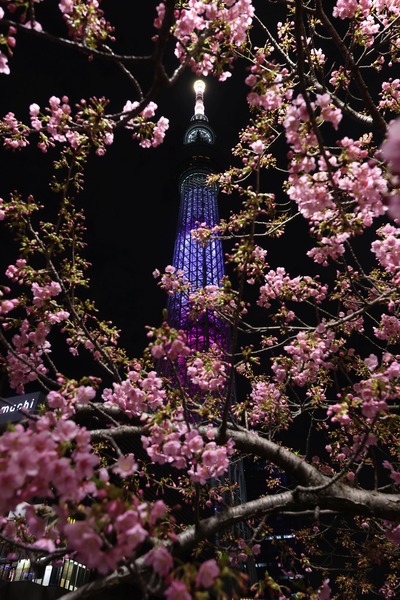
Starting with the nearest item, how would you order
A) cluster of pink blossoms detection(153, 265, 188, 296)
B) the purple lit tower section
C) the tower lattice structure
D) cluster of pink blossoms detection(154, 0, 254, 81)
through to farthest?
cluster of pink blossoms detection(154, 0, 254, 81) → cluster of pink blossoms detection(153, 265, 188, 296) → the tower lattice structure → the purple lit tower section

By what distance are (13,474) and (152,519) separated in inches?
33.2

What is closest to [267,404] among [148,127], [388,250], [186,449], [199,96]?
[186,449]

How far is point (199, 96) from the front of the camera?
65.4m

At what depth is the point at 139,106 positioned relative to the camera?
2996 millimetres

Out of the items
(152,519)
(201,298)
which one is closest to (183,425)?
(152,519)

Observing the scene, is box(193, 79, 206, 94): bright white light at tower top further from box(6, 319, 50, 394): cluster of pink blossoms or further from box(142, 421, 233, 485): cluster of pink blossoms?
box(142, 421, 233, 485): cluster of pink blossoms

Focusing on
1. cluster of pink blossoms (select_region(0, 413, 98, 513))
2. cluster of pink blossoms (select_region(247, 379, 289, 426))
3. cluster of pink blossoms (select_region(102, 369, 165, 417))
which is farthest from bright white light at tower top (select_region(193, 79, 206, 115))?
cluster of pink blossoms (select_region(0, 413, 98, 513))

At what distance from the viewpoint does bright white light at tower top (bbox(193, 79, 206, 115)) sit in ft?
205

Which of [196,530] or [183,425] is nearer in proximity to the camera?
[196,530]

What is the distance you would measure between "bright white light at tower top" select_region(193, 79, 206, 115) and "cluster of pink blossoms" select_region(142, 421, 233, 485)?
6731 cm

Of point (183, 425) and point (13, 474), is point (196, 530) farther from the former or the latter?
point (13, 474)

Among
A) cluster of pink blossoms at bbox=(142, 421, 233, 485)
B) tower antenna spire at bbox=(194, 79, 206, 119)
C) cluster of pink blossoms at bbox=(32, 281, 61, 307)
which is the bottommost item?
cluster of pink blossoms at bbox=(142, 421, 233, 485)

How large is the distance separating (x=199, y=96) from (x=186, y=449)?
70.9m

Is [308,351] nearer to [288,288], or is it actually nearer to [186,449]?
[288,288]
